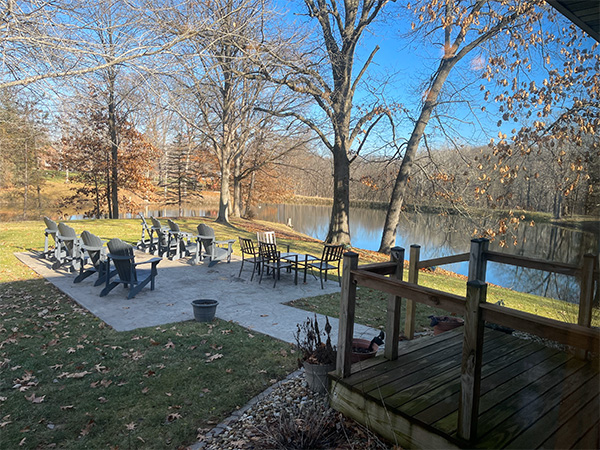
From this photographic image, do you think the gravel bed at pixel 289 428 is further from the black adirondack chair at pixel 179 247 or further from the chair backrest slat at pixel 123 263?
the black adirondack chair at pixel 179 247

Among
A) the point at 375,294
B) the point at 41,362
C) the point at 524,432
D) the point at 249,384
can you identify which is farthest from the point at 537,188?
the point at 41,362

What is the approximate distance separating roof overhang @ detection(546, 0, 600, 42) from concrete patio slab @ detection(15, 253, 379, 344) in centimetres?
402

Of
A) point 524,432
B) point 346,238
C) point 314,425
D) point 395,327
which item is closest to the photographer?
point 524,432

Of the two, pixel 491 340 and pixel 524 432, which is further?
pixel 491 340

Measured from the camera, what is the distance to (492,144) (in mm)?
8250

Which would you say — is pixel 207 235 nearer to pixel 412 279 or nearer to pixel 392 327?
pixel 412 279

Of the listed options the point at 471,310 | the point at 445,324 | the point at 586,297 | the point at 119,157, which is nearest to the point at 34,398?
the point at 471,310

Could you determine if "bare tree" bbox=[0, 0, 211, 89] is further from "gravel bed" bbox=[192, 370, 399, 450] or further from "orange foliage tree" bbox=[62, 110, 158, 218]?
"orange foliage tree" bbox=[62, 110, 158, 218]

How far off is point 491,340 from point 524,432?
5.75 feet

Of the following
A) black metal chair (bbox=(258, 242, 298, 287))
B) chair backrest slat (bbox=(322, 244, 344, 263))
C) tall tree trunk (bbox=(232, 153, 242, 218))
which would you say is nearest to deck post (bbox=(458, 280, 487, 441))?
black metal chair (bbox=(258, 242, 298, 287))

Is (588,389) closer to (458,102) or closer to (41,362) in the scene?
(41,362)

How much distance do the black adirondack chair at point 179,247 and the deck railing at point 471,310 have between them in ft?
23.3

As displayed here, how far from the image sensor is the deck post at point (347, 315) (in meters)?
2.99

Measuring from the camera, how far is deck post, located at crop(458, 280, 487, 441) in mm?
2129
